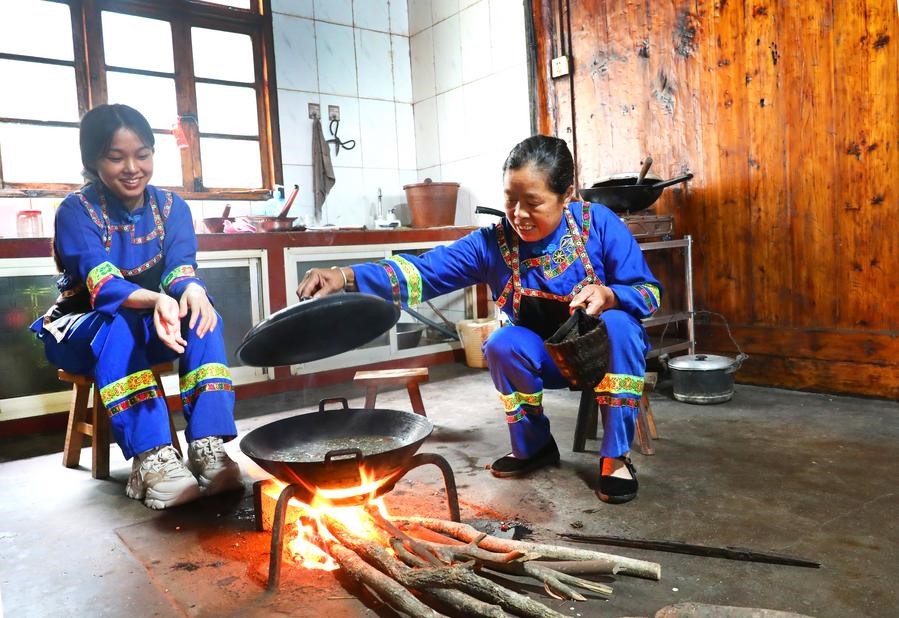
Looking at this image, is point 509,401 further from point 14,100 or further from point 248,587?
point 14,100

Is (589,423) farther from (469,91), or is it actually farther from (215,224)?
(469,91)

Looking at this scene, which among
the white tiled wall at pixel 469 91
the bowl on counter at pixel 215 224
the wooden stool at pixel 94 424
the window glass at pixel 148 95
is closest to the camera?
the wooden stool at pixel 94 424

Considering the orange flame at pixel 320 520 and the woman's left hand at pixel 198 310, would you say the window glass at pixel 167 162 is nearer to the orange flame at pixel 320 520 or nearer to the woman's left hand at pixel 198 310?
the woman's left hand at pixel 198 310

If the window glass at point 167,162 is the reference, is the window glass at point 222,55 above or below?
above

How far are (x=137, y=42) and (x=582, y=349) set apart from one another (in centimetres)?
425

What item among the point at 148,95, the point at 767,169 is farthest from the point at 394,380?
the point at 148,95

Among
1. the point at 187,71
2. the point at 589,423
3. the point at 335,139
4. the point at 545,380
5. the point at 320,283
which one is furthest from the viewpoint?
the point at 335,139

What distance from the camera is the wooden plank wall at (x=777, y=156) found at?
9.40 ft

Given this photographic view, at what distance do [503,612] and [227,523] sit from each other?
3.34ft

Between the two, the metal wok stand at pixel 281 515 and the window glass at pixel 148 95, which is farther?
the window glass at pixel 148 95

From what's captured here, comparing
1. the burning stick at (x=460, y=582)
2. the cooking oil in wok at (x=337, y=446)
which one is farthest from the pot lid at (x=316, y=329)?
the burning stick at (x=460, y=582)

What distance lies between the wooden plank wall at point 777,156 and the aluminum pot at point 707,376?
1.35 feet

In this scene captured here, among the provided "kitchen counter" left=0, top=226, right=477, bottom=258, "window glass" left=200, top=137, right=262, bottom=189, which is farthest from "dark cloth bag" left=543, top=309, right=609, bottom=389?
"window glass" left=200, top=137, right=262, bottom=189

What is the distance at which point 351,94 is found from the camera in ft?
17.8
